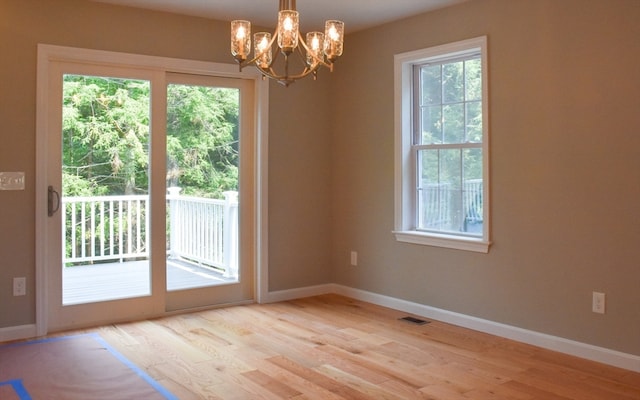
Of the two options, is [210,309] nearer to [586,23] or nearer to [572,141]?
[572,141]

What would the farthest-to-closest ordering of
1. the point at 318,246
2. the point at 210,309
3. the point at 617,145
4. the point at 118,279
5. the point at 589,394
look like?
1. the point at 318,246
2. the point at 210,309
3. the point at 118,279
4. the point at 617,145
5. the point at 589,394

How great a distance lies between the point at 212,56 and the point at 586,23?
2.83 metres

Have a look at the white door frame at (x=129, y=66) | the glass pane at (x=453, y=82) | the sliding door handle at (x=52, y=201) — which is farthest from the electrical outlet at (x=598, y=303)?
the sliding door handle at (x=52, y=201)

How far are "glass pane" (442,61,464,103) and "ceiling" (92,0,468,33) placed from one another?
18.4 inches

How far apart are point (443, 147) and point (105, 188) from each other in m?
2.64

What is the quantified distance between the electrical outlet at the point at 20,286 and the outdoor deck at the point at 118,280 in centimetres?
29

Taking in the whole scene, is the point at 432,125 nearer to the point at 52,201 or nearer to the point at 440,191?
the point at 440,191

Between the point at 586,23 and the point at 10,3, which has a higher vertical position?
the point at 10,3

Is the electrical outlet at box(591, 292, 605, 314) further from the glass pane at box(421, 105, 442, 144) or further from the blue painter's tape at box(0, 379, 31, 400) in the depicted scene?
the blue painter's tape at box(0, 379, 31, 400)

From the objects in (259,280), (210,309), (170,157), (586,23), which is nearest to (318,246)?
(259,280)

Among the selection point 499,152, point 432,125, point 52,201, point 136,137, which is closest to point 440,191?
point 432,125

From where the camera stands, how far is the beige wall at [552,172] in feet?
11.3

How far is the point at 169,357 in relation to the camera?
3652 mm

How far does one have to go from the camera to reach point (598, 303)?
3.59m
